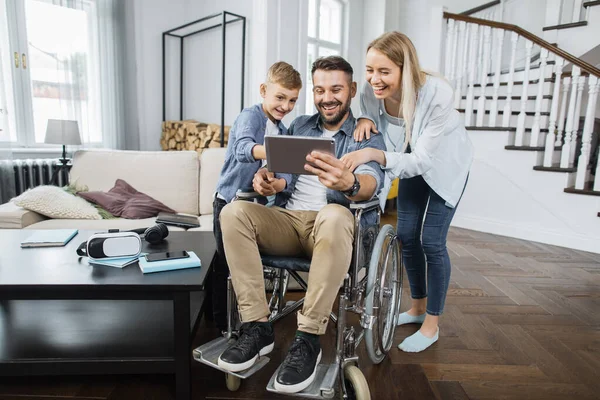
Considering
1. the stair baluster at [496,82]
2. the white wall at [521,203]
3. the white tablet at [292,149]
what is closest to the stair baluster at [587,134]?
the white wall at [521,203]

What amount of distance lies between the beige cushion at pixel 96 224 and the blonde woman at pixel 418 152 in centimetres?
122

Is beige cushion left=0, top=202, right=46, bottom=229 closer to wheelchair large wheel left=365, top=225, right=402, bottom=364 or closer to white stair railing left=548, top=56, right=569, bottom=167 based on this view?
wheelchair large wheel left=365, top=225, right=402, bottom=364

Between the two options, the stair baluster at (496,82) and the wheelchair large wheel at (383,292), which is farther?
the stair baluster at (496,82)

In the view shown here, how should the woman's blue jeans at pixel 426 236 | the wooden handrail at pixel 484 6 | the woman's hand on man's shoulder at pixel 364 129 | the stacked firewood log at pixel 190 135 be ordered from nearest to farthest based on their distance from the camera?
1. the woman's hand on man's shoulder at pixel 364 129
2. the woman's blue jeans at pixel 426 236
3. the stacked firewood log at pixel 190 135
4. the wooden handrail at pixel 484 6

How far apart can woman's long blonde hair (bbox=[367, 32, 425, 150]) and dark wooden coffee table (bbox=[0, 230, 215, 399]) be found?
2.97ft

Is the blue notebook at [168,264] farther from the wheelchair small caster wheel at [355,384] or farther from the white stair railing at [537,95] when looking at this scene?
the white stair railing at [537,95]

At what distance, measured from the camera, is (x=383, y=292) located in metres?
1.52

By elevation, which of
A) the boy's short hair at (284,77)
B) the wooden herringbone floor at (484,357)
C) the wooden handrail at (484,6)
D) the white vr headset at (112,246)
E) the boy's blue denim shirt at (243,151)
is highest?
the wooden handrail at (484,6)

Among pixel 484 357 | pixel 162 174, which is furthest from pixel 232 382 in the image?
pixel 162 174

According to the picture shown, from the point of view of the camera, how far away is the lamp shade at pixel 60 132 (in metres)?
3.18

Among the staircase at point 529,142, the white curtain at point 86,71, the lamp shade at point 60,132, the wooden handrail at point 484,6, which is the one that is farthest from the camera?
the wooden handrail at point 484,6

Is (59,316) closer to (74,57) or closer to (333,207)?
(333,207)

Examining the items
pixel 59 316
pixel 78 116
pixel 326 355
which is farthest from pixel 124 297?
pixel 78 116

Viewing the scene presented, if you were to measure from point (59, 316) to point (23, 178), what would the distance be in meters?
2.53
